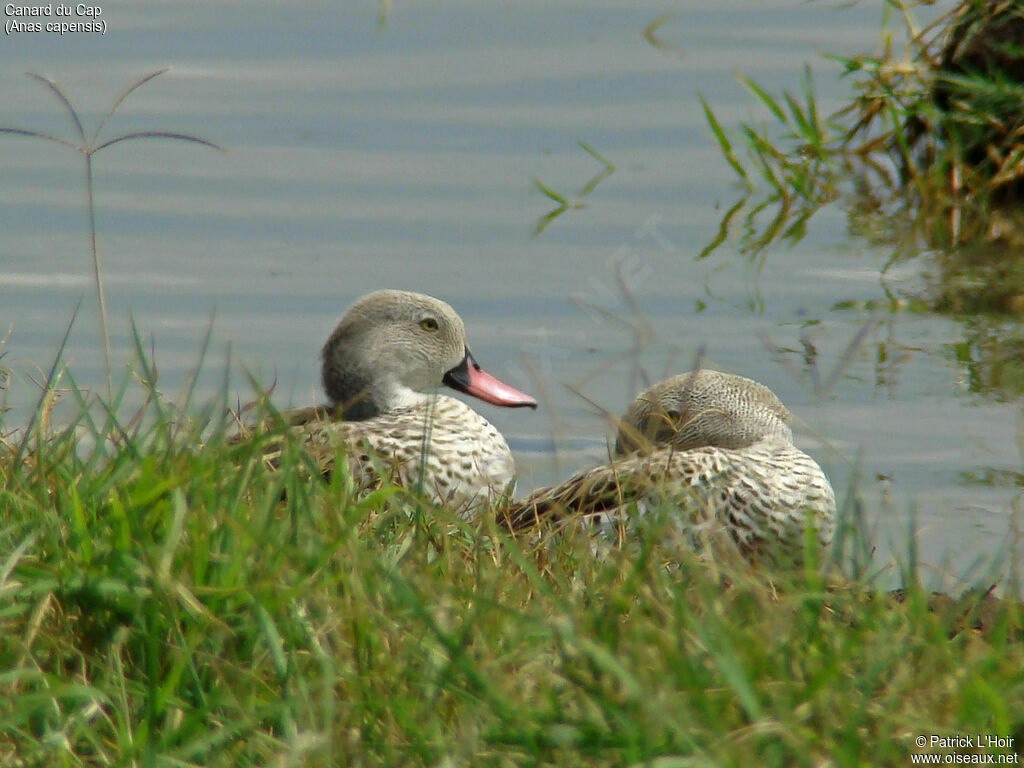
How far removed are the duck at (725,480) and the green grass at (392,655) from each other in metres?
1.11

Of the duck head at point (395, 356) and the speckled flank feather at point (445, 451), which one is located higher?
the duck head at point (395, 356)

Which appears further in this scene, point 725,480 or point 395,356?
point 395,356

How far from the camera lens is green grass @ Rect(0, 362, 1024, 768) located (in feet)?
7.95

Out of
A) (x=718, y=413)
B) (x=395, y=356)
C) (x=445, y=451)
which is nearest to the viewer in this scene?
(x=445, y=451)

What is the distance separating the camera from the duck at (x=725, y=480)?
4.31 meters

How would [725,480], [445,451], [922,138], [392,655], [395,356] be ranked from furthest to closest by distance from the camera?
[922,138]
[395,356]
[445,451]
[725,480]
[392,655]

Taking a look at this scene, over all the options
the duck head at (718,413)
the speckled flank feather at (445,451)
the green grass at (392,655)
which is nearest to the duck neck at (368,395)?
the speckled flank feather at (445,451)

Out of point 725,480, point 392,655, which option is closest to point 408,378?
point 725,480

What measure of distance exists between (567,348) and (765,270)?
141 cm

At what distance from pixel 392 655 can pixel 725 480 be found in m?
2.08

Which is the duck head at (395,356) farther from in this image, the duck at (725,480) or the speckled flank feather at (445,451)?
the duck at (725,480)

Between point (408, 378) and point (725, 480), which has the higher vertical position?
point (408, 378)

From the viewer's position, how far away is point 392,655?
2.75 meters

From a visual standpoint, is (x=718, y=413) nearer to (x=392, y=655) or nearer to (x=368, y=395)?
(x=368, y=395)
